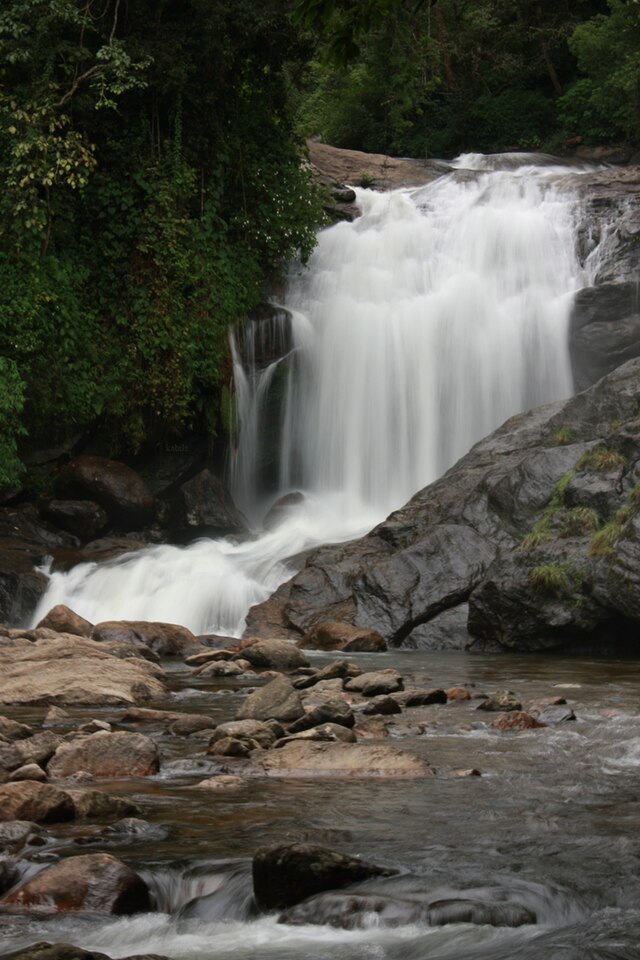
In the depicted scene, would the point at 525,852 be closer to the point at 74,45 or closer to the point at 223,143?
the point at 74,45

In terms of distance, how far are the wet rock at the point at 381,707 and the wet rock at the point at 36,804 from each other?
384 centimetres

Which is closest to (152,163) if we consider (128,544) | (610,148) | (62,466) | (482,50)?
(62,466)

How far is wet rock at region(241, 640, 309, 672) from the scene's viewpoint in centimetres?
1224

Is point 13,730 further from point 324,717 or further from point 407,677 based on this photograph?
point 407,677

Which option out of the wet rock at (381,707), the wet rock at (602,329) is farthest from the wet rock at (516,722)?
the wet rock at (602,329)

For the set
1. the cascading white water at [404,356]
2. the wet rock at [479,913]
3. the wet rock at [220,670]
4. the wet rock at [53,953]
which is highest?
the cascading white water at [404,356]

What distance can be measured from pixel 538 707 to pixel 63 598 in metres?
9.84

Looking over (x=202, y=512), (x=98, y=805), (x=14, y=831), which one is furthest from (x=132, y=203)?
(x=14, y=831)

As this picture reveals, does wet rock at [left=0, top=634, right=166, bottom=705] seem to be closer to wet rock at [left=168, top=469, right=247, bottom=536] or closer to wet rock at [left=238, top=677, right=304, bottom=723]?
wet rock at [left=238, top=677, right=304, bottom=723]

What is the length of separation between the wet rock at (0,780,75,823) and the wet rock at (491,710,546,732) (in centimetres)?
377

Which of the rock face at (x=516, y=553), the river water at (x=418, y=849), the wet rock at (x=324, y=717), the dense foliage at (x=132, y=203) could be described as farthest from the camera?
the dense foliage at (x=132, y=203)

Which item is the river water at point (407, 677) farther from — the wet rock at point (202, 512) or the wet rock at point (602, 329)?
the wet rock at point (202, 512)

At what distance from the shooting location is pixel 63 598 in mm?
16844

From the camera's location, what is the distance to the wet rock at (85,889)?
411 cm
